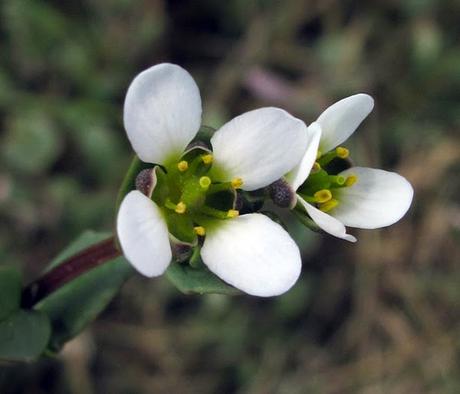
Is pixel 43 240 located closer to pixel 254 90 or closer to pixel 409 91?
pixel 254 90

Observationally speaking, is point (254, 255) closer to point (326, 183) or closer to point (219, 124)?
point (326, 183)

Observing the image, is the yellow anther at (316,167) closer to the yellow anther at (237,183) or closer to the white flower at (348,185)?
the white flower at (348,185)

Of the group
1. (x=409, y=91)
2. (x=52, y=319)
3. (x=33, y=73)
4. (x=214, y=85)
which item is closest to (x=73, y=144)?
(x=33, y=73)

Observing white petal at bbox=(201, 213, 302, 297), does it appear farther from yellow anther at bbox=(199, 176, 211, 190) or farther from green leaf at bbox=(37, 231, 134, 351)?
green leaf at bbox=(37, 231, 134, 351)

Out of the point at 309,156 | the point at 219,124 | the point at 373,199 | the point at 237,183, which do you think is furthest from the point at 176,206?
the point at 219,124

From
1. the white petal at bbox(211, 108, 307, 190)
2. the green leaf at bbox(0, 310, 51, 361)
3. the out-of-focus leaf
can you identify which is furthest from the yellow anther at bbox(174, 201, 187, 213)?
the out-of-focus leaf
